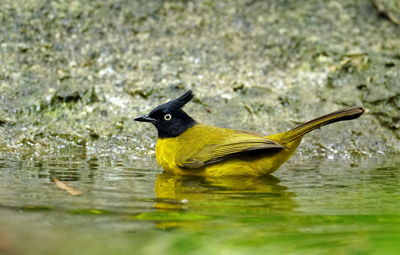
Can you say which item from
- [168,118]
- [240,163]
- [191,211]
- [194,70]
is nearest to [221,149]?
[240,163]

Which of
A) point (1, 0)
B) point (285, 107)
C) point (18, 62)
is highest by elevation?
point (1, 0)

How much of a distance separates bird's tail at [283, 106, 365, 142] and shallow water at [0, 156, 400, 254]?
34 centimetres

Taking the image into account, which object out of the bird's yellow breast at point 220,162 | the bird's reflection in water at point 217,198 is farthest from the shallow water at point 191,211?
the bird's yellow breast at point 220,162

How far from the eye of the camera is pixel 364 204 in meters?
4.12

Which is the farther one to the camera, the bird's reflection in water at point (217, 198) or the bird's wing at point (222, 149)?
the bird's wing at point (222, 149)

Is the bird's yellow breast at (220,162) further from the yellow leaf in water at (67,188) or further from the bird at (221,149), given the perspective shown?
the yellow leaf in water at (67,188)

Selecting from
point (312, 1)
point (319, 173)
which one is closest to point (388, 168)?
point (319, 173)

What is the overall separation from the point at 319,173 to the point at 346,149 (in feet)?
3.84

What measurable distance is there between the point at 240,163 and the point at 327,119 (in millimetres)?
848

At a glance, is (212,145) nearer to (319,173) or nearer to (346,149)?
(319,173)

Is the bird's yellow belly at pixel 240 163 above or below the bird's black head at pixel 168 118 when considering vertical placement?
below

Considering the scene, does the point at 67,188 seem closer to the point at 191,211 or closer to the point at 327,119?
the point at 191,211

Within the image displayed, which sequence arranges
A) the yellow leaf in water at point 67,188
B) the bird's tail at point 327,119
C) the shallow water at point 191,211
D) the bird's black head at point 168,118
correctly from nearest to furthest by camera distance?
the shallow water at point 191,211
the yellow leaf in water at point 67,188
the bird's tail at point 327,119
the bird's black head at point 168,118

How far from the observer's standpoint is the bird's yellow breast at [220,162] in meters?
5.48
